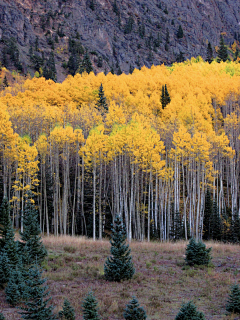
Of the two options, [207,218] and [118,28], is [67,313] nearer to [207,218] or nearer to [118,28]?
[207,218]

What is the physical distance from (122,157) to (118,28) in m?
118

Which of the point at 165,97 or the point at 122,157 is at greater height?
the point at 165,97

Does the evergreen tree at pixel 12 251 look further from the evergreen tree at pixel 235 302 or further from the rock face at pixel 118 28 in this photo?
the rock face at pixel 118 28

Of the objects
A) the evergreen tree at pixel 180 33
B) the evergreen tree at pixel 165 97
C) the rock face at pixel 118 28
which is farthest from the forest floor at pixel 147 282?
the evergreen tree at pixel 180 33

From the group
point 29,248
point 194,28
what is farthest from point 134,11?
point 29,248

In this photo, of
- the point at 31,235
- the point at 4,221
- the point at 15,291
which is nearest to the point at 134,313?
the point at 15,291

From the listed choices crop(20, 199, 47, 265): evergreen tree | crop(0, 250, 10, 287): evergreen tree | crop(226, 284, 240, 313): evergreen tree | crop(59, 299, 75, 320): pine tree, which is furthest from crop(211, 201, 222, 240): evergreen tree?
crop(59, 299, 75, 320): pine tree

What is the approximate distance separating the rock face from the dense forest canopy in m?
46.0

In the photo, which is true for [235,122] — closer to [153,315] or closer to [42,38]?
[153,315]

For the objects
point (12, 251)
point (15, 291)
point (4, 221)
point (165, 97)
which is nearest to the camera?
point (15, 291)

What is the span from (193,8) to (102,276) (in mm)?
174275

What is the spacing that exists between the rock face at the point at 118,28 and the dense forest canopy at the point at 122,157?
46.0 m

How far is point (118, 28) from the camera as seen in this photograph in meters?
132

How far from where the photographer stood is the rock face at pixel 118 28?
348 ft
